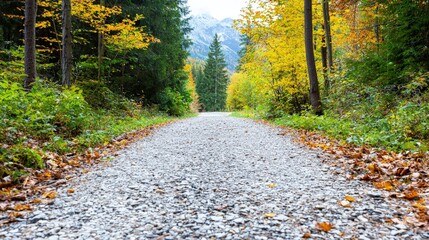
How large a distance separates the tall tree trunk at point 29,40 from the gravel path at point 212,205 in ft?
16.6

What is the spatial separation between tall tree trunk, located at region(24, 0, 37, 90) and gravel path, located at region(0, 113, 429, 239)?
5.06 metres

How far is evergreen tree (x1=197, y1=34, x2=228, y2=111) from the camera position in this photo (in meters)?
62.5

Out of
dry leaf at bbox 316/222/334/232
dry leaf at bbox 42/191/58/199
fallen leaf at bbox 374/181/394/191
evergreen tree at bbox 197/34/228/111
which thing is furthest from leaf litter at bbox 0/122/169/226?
evergreen tree at bbox 197/34/228/111

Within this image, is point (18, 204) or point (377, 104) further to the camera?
point (377, 104)

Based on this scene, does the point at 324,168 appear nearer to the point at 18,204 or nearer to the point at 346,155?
the point at 346,155

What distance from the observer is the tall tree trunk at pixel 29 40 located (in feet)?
28.2

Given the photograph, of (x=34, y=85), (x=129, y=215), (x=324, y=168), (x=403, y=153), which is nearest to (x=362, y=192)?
(x=324, y=168)

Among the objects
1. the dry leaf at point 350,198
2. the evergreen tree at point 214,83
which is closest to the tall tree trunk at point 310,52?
the dry leaf at point 350,198

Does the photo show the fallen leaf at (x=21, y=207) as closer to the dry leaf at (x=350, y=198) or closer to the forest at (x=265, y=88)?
the forest at (x=265, y=88)

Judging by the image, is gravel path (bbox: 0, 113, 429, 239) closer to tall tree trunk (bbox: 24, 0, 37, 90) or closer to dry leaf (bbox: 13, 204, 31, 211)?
dry leaf (bbox: 13, 204, 31, 211)

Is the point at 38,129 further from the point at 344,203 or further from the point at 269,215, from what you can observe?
the point at 344,203

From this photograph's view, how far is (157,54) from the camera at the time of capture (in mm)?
19047

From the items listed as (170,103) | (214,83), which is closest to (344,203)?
(170,103)

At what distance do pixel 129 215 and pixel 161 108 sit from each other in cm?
1913
